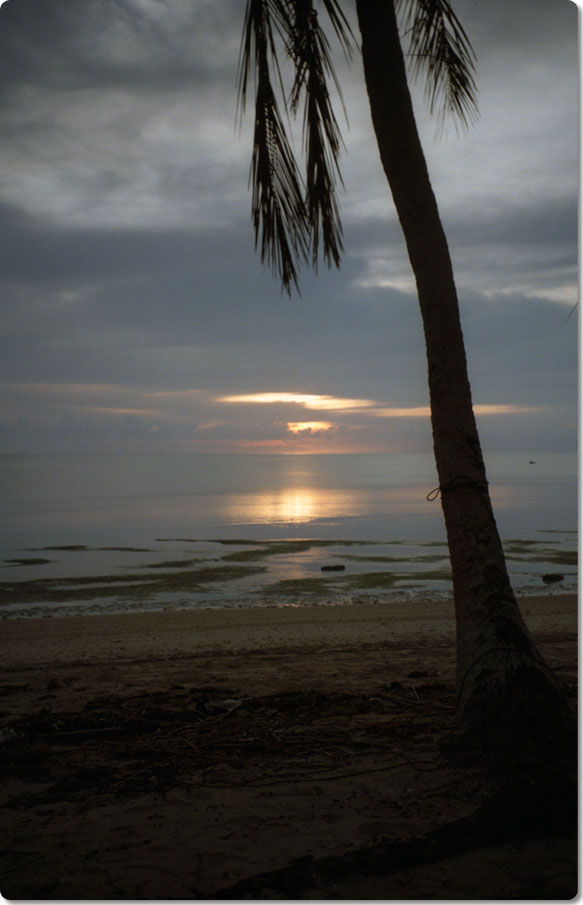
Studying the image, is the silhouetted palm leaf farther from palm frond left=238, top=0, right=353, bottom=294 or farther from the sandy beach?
the sandy beach

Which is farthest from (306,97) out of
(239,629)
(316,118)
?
(239,629)

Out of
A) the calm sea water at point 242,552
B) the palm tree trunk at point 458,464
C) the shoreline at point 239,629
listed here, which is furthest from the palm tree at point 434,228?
the shoreline at point 239,629

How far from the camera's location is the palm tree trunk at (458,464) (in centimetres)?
374

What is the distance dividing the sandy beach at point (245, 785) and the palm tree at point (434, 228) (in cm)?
60

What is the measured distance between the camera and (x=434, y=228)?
167 inches

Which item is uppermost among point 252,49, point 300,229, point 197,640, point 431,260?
point 252,49

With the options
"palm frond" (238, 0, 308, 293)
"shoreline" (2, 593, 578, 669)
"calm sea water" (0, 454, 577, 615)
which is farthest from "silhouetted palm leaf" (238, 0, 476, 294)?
"shoreline" (2, 593, 578, 669)

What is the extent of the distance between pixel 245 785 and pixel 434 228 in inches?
138

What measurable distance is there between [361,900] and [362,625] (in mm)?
8478

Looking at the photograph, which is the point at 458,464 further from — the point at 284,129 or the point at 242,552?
the point at 242,552

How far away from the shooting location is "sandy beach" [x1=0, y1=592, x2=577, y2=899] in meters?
2.92

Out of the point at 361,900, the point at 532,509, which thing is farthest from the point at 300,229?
the point at 532,509

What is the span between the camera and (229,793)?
365 cm

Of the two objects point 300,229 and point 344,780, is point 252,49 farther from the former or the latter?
point 344,780
